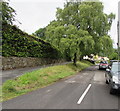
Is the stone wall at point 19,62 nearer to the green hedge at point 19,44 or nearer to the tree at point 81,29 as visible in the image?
the green hedge at point 19,44

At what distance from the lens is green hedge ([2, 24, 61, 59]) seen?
14698mm

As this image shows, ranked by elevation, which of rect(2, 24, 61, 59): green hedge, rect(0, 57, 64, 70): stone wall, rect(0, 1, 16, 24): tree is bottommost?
rect(0, 57, 64, 70): stone wall

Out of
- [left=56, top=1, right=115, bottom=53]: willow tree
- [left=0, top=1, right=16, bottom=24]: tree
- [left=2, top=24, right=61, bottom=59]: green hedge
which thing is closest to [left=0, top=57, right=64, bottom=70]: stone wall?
[left=2, top=24, right=61, bottom=59]: green hedge

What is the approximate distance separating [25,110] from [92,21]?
60.2 ft

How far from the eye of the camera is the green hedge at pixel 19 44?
14.7 meters

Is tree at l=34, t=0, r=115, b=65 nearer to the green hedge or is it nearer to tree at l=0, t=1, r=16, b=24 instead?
the green hedge

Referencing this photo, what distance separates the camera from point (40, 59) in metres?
21.7

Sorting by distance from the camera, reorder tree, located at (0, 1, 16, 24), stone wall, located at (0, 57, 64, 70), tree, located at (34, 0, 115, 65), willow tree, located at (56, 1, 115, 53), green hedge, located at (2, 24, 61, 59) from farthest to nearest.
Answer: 1. willow tree, located at (56, 1, 115, 53)
2. tree, located at (34, 0, 115, 65)
3. green hedge, located at (2, 24, 61, 59)
4. stone wall, located at (0, 57, 64, 70)
5. tree, located at (0, 1, 16, 24)

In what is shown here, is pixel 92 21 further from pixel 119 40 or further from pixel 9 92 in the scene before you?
pixel 9 92

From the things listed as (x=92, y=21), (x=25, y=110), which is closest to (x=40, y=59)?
(x=92, y=21)

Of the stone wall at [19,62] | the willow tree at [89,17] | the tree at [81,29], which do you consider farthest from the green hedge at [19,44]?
the willow tree at [89,17]

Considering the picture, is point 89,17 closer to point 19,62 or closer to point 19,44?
point 19,44

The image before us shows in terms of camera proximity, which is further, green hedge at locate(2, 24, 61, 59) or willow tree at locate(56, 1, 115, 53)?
willow tree at locate(56, 1, 115, 53)

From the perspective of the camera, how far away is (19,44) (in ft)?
A: 55.7
